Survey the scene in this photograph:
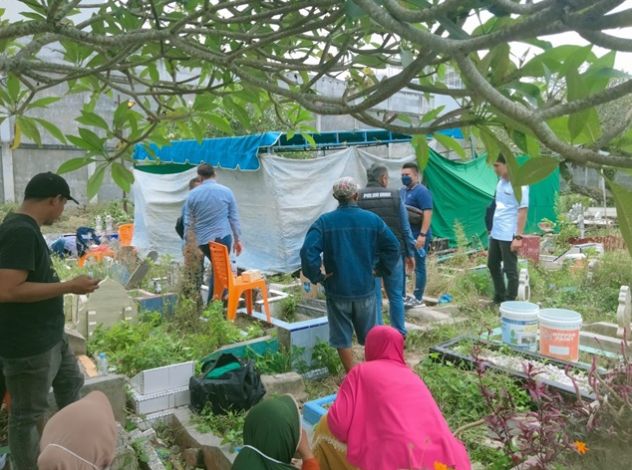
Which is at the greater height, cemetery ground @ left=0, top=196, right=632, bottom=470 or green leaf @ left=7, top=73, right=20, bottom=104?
green leaf @ left=7, top=73, right=20, bottom=104

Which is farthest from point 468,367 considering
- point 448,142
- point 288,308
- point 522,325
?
point 448,142

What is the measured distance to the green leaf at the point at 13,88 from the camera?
6.41 feet

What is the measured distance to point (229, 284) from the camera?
19.5 ft

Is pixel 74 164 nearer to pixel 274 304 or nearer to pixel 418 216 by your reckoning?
pixel 274 304

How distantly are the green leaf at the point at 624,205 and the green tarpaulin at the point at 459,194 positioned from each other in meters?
9.54

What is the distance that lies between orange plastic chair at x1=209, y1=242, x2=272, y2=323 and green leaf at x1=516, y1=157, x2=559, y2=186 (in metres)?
5.07

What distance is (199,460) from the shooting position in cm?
356

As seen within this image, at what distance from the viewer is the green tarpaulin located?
10.5 m

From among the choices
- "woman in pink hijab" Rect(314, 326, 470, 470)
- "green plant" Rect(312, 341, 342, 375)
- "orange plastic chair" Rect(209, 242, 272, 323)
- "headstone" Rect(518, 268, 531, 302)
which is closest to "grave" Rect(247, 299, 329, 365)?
"green plant" Rect(312, 341, 342, 375)

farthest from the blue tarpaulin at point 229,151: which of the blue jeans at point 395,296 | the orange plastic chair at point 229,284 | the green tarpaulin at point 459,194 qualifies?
the blue jeans at point 395,296

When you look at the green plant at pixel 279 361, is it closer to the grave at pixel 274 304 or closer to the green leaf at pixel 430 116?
the grave at pixel 274 304

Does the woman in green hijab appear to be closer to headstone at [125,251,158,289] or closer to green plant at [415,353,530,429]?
green plant at [415,353,530,429]

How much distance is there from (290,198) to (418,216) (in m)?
2.56

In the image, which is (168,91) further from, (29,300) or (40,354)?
(40,354)
